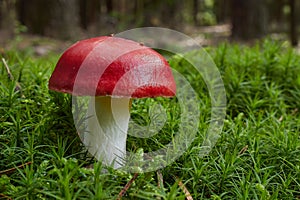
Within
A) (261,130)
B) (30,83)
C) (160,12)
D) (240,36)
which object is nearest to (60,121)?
(30,83)

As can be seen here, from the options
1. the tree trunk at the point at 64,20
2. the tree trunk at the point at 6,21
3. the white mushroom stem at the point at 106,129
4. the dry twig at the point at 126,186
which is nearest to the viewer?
the dry twig at the point at 126,186

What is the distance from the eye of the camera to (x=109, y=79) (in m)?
1.81

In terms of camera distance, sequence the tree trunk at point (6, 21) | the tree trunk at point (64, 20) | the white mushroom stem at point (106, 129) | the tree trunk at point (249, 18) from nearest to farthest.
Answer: the white mushroom stem at point (106, 129) < the tree trunk at point (6, 21) < the tree trunk at point (64, 20) < the tree trunk at point (249, 18)

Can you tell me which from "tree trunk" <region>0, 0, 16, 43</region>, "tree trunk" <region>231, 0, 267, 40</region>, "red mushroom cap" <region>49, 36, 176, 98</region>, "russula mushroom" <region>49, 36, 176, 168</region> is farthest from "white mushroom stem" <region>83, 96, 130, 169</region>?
"tree trunk" <region>231, 0, 267, 40</region>

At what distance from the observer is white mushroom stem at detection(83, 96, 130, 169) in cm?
210

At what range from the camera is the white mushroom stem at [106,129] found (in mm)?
2104

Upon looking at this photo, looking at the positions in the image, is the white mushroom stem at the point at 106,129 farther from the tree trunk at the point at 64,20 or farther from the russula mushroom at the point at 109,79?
the tree trunk at the point at 64,20

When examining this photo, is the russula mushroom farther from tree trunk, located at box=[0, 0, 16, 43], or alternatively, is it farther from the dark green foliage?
tree trunk, located at box=[0, 0, 16, 43]

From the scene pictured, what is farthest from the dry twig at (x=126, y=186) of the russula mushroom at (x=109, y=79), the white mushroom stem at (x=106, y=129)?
the white mushroom stem at (x=106, y=129)

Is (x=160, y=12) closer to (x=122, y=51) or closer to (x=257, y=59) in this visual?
(x=257, y=59)

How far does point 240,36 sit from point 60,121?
18.8 feet

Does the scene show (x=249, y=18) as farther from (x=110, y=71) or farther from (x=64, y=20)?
(x=110, y=71)

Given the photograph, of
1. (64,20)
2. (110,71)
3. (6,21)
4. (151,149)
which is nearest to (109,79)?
(110,71)

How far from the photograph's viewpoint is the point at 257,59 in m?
3.97
